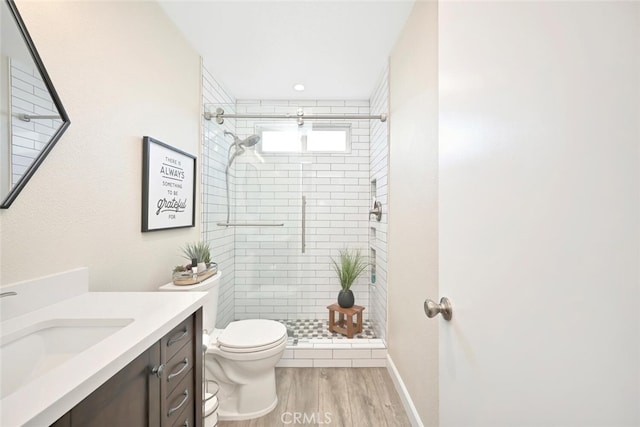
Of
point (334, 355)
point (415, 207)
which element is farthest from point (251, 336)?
point (415, 207)

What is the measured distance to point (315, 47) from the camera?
217cm

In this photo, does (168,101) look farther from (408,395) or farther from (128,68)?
(408,395)

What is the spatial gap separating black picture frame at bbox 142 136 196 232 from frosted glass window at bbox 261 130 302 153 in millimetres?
635

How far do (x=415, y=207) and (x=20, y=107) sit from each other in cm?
179

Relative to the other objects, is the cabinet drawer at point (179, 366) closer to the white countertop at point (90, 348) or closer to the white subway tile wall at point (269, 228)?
the white countertop at point (90, 348)

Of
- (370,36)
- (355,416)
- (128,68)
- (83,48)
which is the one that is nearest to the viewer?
(83,48)

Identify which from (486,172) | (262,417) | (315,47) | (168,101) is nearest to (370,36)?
(315,47)

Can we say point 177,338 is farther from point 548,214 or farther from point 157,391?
point 548,214

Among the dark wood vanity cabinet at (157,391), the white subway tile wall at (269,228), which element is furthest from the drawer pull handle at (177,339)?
the white subway tile wall at (269,228)

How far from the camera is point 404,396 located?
1811mm

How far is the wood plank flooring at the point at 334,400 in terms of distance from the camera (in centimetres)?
172

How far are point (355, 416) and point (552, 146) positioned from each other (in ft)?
6.21

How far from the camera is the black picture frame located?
1639mm

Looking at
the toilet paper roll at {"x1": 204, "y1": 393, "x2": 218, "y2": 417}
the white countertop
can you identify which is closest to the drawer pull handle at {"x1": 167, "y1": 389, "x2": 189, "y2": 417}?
the white countertop
